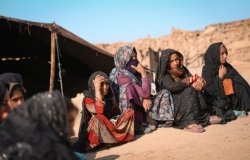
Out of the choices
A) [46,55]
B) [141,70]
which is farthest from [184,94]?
[46,55]

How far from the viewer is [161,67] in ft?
16.9

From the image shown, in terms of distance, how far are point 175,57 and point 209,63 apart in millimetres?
819

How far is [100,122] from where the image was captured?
4.34 m

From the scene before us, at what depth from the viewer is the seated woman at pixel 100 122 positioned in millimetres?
4359

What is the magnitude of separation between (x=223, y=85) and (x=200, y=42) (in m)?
23.1

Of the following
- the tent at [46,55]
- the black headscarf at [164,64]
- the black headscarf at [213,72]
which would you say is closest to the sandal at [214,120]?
the black headscarf at [213,72]

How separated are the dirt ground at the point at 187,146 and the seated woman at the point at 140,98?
0.73ft

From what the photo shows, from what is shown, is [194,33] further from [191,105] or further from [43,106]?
[43,106]

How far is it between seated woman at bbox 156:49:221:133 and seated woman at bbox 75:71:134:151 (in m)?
0.83

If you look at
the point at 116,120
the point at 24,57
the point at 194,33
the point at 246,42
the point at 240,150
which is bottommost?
the point at 240,150

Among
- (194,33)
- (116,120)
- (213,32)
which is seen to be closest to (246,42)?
(213,32)

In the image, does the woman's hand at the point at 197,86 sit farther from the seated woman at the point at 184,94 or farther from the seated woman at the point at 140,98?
the seated woman at the point at 140,98

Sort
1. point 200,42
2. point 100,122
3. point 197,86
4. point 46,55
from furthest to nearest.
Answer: point 200,42 < point 46,55 < point 197,86 < point 100,122

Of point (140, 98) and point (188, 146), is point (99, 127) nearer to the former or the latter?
point (140, 98)
